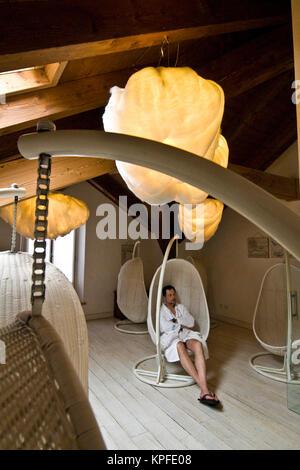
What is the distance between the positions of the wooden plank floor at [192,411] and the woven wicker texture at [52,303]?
1449mm

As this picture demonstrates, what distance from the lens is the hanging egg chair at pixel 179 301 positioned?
3051 mm

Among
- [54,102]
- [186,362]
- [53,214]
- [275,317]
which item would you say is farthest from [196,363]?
[54,102]

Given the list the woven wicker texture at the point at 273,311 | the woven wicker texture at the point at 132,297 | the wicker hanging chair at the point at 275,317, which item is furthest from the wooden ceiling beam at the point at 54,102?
the woven wicker texture at the point at 132,297

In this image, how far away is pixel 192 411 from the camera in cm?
244

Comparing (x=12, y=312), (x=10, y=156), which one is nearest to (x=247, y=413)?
(x=12, y=312)

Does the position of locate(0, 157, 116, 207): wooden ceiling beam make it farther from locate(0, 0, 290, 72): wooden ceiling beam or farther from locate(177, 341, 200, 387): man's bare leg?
locate(177, 341, 200, 387): man's bare leg

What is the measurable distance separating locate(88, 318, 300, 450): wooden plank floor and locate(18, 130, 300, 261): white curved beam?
2275 millimetres

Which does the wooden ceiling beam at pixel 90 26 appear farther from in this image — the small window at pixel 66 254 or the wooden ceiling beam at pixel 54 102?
the small window at pixel 66 254

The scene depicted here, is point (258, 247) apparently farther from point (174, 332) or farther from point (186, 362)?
point (186, 362)

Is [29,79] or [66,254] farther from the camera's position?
[66,254]

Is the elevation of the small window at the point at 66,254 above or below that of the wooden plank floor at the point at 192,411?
above

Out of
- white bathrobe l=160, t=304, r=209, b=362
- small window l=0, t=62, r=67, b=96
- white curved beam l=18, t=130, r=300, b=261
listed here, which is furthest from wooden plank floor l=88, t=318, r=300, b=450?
small window l=0, t=62, r=67, b=96

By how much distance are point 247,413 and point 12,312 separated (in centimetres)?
244

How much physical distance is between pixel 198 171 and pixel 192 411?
2733mm
